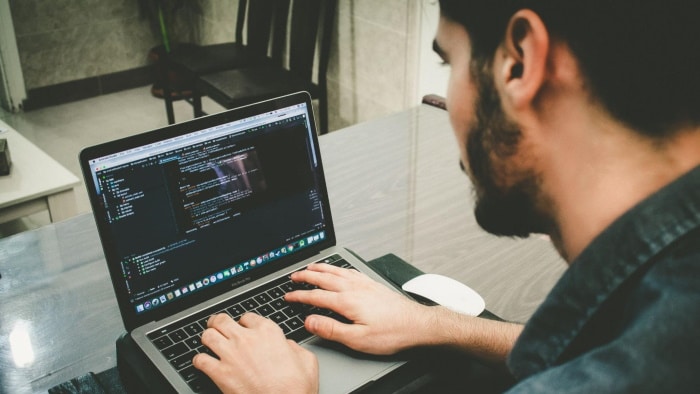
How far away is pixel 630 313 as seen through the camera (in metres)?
0.52

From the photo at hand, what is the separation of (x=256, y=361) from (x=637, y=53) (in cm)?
58

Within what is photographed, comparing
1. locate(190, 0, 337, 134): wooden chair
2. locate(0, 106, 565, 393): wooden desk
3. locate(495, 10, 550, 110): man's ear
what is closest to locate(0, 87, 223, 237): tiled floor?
locate(190, 0, 337, 134): wooden chair

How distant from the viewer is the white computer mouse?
1.09m

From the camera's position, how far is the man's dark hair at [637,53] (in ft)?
1.79

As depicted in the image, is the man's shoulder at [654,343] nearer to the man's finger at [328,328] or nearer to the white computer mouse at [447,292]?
the man's finger at [328,328]

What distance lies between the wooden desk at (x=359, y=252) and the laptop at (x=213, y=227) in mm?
152

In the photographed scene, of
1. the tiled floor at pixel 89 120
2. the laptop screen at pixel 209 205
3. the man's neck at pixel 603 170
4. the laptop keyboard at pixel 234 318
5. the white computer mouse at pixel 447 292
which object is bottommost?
the tiled floor at pixel 89 120

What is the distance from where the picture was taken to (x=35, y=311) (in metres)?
1.13

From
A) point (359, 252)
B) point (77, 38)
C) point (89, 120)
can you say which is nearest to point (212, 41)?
point (77, 38)

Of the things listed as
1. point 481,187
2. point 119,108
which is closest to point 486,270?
point 481,187

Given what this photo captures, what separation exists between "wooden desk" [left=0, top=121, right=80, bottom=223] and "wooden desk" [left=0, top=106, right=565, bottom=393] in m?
0.67

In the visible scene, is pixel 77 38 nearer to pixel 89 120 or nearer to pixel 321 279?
pixel 89 120

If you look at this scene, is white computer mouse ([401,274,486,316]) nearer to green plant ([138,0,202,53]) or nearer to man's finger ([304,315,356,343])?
man's finger ([304,315,356,343])

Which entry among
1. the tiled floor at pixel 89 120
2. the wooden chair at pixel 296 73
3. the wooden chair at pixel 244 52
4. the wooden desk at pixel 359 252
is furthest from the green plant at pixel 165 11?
the wooden desk at pixel 359 252
